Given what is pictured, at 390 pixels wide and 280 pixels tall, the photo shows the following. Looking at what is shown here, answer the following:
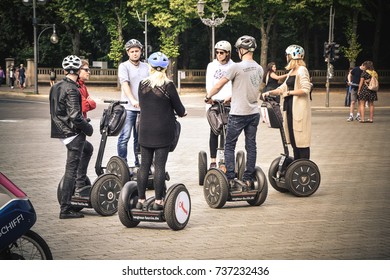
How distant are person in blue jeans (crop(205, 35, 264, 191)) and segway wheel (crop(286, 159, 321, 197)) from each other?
2.97ft

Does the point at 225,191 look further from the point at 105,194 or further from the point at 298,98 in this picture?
the point at 298,98

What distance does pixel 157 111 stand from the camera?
8.43m

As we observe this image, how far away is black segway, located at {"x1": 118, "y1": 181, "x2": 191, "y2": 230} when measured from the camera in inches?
335

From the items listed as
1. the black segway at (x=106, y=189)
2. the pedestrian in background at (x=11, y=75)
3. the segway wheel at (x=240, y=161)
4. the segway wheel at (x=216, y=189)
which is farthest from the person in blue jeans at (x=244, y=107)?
the pedestrian in background at (x=11, y=75)

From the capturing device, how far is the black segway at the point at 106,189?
370 inches

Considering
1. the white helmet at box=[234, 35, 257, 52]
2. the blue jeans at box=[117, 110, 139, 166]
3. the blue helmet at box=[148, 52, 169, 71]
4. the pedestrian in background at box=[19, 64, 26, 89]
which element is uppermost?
the white helmet at box=[234, 35, 257, 52]

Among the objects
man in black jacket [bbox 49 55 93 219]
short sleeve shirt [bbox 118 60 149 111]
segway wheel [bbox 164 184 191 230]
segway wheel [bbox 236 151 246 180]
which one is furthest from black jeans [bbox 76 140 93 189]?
segway wheel [bbox 236 151 246 180]

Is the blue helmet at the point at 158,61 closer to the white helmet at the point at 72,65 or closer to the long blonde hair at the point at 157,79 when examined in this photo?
the long blonde hair at the point at 157,79

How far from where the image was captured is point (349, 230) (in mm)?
8523

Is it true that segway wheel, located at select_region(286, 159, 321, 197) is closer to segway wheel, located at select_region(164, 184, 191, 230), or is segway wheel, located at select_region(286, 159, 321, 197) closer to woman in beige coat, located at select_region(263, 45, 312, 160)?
woman in beige coat, located at select_region(263, 45, 312, 160)

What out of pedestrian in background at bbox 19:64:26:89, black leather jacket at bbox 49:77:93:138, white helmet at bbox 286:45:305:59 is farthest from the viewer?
pedestrian in background at bbox 19:64:26:89

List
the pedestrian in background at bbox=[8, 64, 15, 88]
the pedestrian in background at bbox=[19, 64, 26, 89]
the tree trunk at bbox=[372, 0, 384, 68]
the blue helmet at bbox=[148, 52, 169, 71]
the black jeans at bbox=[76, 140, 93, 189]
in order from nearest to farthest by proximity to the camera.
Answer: the blue helmet at bbox=[148, 52, 169, 71] → the black jeans at bbox=[76, 140, 93, 189] → the tree trunk at bbox=[372, 0, 384, 68] → the pedestrian in background at bbox=[19, 64, 26, 89] → the pedestrian in background at bbox=[8, 64, 15, 88]
